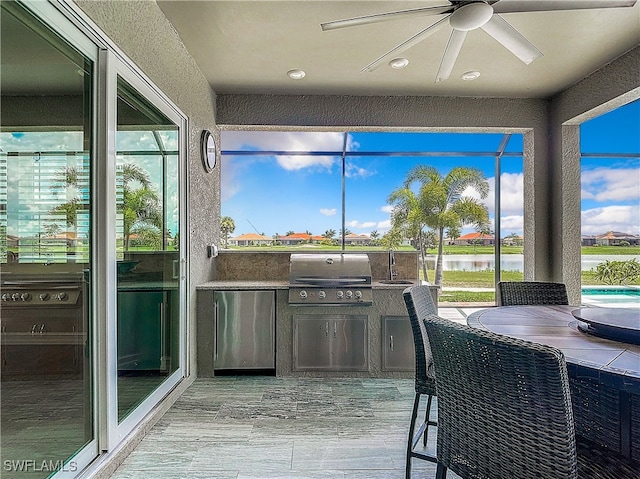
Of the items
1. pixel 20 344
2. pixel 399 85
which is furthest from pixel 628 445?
pixel 399 85

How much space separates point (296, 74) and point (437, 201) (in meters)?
2.60

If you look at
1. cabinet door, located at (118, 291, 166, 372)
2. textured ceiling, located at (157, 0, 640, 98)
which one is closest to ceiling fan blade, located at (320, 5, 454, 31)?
textured ceiling, located at (157, 0, 640, 98)

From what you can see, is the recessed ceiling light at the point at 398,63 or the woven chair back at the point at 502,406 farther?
the recessed ceiling light at the point at 398,63

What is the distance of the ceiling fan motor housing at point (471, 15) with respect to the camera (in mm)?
1903

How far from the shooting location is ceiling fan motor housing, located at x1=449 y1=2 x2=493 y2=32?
1.90 metres

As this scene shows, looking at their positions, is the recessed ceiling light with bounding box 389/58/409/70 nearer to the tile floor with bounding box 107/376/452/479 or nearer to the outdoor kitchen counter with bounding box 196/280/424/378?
the outdoor kitchen counter with bounding box 196/280/424/378

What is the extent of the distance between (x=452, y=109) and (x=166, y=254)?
3057mm

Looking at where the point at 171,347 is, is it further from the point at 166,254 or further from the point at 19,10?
the point at 19,10

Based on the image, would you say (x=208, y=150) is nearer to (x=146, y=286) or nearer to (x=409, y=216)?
(x=146, y=286)

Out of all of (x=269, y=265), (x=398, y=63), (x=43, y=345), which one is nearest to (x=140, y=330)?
(x=43, y=345)

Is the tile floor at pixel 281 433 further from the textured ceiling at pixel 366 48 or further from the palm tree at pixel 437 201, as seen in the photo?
the textured ceiling at pixel 366 48

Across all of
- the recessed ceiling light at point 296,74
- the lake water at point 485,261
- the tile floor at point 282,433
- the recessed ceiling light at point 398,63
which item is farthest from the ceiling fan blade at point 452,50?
the lake water at point 485,261

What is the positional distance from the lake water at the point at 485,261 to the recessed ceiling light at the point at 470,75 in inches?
Result: 90.1

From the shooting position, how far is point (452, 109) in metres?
3.99
